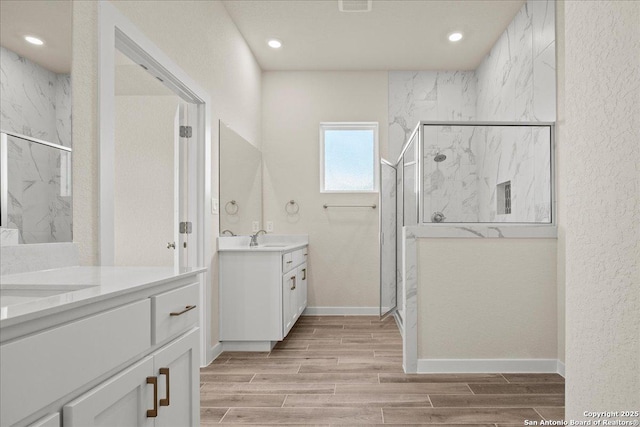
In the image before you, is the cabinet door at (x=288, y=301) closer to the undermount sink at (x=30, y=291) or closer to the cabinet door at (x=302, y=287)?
the cabinet door at (x=302, y=287)

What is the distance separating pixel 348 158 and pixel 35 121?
3758 millimetres

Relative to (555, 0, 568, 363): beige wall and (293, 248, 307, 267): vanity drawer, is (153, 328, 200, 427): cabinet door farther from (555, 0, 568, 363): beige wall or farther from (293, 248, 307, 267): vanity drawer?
(293, 248, 307, 267): vanity drawer

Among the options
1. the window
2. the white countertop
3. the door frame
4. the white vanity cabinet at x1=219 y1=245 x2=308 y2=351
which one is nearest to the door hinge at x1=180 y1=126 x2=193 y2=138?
the door frame

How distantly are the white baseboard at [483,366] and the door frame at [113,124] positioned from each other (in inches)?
60.6

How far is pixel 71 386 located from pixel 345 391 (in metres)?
1.92

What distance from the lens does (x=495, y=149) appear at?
12.2 feet

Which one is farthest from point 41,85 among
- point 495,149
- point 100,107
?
point 495,149

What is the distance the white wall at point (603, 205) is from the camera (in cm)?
116

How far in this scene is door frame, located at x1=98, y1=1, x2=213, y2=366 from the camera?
1.73 m

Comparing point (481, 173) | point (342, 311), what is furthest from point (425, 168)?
point (342, 311)

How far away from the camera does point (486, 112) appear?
4457 millimetres

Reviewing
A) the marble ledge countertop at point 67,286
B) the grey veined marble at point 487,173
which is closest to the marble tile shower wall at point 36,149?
the marble ledge countertop at point 67,286

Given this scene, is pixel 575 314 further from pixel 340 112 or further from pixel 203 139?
pixel 340 112

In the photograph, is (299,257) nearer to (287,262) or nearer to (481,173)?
(287,262)
